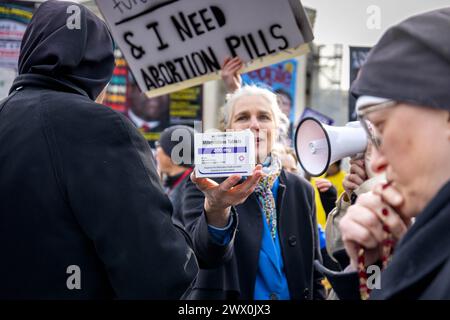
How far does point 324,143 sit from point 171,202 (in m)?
0.79

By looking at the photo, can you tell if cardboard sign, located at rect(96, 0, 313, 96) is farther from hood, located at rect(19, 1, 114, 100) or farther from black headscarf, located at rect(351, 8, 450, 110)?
black headscarf, located at rect(351, 8, 450, 110)

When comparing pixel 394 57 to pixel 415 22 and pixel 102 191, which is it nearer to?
pixel 415 22

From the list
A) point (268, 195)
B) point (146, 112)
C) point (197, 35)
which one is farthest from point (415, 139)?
point (146, 112)

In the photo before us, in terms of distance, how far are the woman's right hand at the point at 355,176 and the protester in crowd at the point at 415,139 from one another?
38.6 inches

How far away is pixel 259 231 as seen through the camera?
275cm

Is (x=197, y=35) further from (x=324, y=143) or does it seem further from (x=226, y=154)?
(x=324, y=143)

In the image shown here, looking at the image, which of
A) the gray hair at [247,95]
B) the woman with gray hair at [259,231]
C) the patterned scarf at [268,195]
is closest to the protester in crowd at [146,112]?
the gray hair at [247,95]

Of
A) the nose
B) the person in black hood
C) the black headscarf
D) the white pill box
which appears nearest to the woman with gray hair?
the white pill box

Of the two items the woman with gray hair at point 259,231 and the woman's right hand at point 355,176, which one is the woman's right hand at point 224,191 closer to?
the woman with gray hair at point 259,231

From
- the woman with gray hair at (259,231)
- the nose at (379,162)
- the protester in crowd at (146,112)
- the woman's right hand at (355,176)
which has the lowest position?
the protester in crowd at (146,112)

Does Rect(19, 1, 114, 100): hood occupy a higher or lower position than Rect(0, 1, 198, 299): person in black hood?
higher

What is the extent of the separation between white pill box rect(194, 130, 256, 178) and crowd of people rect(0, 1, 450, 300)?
2.5 inches

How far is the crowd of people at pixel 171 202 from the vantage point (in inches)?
44.9

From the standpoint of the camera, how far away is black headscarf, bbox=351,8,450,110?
3.65 ft
